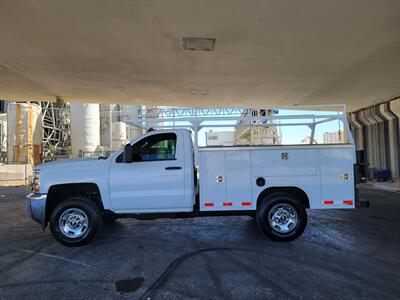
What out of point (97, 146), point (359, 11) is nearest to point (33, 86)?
point (359, 11)

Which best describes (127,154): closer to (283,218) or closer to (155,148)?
(155,148)

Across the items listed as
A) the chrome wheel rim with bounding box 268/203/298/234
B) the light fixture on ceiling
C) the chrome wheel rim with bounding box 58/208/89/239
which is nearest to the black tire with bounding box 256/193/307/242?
the chrome wheel rim with bounding box 268/203/298/234

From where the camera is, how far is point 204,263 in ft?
19.1

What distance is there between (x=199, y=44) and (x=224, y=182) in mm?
3976

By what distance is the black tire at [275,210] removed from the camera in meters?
7.01

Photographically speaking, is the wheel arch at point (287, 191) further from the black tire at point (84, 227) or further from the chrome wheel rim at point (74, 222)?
the chrome wheel rim at point (74, 222)

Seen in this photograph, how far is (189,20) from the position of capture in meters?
7.84

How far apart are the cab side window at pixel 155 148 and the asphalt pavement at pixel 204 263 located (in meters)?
1.68

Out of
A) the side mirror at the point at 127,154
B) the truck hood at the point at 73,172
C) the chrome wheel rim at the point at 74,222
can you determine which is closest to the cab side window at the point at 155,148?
the side mirror at the point at 127,154

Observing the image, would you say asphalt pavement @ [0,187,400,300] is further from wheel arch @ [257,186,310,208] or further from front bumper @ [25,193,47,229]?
wheel arch @ [257,186,310,208]

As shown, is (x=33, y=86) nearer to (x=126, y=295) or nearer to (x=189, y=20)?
(x=189, y=20)

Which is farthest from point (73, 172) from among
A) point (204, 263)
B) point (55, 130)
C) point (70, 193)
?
point (55, 130)

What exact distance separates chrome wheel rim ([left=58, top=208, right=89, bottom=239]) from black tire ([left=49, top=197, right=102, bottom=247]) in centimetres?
3

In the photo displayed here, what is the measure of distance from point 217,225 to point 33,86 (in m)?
9.66
